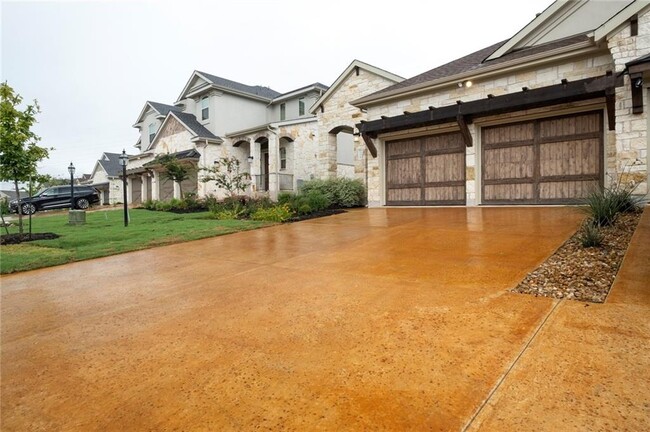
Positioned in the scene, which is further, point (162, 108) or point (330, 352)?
point (162, 108)

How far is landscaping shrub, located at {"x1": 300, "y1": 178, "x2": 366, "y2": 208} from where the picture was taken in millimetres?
12844

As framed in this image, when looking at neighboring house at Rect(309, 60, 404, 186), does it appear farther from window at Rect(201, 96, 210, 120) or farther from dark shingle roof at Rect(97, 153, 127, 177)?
dark shingle roof at Rect(97, 153, 127, 177)

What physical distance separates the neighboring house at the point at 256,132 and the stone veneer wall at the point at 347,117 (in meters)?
0.04

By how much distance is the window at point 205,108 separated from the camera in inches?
849

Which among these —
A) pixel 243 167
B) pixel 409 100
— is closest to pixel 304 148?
pixel 243 167

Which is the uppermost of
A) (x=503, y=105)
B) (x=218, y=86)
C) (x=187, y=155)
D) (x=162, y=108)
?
(x=162, y=108)

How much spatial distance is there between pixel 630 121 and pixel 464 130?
12.0 ft

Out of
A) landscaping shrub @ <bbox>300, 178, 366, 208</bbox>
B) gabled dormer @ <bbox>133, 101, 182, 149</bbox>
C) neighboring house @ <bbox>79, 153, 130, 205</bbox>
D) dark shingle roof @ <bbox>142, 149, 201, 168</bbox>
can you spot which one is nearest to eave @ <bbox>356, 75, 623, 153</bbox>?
landscaping shrub @ <bbox>300, 178, 366, 208</bbox>

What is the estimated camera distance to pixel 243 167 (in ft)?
68.9

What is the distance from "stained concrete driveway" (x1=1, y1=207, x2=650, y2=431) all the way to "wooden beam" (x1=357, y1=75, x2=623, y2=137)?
6030mm

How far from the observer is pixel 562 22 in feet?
33.1

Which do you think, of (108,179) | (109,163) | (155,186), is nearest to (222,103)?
(155,186)

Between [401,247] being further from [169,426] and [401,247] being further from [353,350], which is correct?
[169,426]

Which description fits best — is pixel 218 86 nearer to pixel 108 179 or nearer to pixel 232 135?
pixel 232 135
